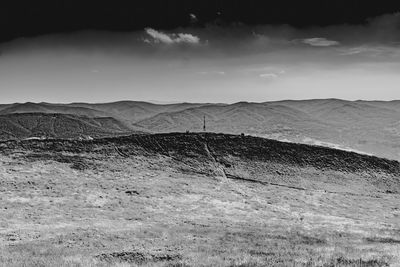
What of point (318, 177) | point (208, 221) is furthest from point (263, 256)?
point (318, 177)

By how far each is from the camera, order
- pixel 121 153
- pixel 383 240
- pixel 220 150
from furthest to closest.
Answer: pixel 220 150 < pixel 121 153 < pixel 383 240

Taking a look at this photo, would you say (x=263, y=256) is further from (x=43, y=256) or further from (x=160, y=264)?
(x=43, y=256)

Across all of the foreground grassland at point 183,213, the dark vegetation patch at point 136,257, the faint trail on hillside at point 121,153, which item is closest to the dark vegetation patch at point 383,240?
the foreground grassland at point 183,213

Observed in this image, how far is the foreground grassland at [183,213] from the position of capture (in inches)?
698

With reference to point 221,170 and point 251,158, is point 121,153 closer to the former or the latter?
point 221,170

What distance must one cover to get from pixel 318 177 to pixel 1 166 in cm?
3997

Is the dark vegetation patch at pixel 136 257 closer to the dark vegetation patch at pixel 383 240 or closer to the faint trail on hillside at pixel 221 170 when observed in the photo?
the dark vegetation patch at pixel 383 240

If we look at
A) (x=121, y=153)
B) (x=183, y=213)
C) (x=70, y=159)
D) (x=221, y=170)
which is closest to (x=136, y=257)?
(x=183, y=213)

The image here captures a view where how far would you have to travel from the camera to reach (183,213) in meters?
33.5

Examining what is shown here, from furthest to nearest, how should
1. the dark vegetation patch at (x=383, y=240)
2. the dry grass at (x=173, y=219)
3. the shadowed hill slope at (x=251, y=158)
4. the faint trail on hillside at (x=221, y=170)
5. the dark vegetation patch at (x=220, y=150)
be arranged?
the dark vegetation patch at (x=220, y=150), the shadowed hill slope at (x=251, y=158), the faint trail on hillside at (x=221, y=170), the dark vegetation patch at (x=383, y=240), the dry grass at (x=173, y=219)

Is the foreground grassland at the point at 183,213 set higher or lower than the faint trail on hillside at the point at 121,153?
lower

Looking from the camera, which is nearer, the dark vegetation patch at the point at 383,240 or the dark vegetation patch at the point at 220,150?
the dark vegetation patch at the point at 383,240

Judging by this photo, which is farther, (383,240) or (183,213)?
(183,213)

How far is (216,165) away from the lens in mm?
56375
